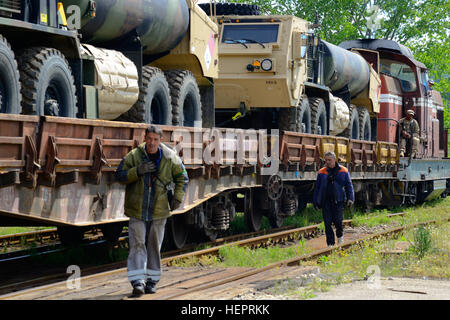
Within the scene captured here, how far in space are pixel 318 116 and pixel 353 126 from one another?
12.7ft

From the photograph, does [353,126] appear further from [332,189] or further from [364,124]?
[332,189]

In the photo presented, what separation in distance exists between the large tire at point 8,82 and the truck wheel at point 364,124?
1613 centimetres

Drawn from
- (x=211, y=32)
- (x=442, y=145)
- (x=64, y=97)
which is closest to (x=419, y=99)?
(x=442, y=145)

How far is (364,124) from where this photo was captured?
955 inches

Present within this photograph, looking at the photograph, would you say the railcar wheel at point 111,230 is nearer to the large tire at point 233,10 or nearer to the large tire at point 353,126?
the large tire at point 233,10

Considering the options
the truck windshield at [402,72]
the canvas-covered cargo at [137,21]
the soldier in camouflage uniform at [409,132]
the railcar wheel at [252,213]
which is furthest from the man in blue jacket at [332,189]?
the truck windshield at [402,72]

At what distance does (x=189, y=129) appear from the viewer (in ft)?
39.5

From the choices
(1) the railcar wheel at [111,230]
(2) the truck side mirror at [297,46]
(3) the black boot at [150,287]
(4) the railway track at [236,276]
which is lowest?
(4) the railway track at [236,276]

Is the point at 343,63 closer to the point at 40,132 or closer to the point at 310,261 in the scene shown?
the point at 310,261

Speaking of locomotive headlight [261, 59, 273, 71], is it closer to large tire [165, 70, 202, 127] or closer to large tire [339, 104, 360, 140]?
large tire [165, 70, 202, 127]

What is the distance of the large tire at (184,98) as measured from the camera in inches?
533

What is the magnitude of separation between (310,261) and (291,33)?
24.4ft

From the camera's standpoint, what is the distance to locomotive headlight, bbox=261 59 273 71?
57.1 ft

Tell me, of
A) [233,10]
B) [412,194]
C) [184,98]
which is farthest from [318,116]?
[184,98]
